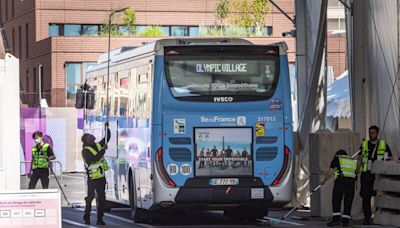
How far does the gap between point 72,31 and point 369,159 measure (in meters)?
55.2

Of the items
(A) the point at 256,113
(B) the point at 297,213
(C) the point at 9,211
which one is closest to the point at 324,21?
(B) the point at 297,213

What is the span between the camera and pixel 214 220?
22.9 metres

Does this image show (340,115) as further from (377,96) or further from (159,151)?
(159,151)

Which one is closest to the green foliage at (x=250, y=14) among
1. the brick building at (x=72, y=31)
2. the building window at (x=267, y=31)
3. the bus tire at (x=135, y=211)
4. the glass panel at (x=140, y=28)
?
the brick building at (x=72, y=31)

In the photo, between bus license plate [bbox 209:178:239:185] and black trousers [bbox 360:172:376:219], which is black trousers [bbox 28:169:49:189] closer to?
bus license plate [bbox 209:178:239:185]

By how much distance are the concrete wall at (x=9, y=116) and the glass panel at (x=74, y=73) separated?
59768 millimetres

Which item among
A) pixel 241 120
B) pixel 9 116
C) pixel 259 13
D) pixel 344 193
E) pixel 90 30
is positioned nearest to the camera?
pixel 9 116

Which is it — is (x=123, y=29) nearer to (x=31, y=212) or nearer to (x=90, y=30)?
(x=90, y=30)

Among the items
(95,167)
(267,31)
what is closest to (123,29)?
(267,31)

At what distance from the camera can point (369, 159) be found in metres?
20.8

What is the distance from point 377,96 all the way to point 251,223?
4.08 meters

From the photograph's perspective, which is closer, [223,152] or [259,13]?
[223,152]

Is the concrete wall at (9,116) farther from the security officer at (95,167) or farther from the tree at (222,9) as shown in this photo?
the tree at (222,9)

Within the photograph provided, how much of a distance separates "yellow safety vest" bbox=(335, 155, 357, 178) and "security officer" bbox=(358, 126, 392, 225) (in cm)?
36
